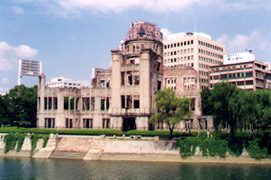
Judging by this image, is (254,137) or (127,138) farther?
(127,138)

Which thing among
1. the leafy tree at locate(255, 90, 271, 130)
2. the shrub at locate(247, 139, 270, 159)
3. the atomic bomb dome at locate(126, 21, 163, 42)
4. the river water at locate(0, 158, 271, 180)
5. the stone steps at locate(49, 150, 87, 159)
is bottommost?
the river water at locate(0, 158, 271, 180)

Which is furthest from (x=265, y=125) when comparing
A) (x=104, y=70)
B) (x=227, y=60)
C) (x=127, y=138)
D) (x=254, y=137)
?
(x=227, y=60)

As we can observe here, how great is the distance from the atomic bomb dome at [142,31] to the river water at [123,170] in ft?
131

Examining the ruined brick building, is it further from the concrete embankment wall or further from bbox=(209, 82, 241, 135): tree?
bbox=(209, 82, 241, 135): tree

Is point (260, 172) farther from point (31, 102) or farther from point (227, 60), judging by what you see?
point (227, 60)

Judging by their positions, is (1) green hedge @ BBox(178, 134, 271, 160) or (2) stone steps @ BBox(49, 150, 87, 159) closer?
(1) green hedge @ BBox(178, 134, 271, 160)

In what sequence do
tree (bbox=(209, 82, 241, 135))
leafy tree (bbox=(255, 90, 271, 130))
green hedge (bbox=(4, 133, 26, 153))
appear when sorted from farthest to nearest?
1. green hedge (bbox=(4, 133, 26, 153))
2. tree (bbox=(209, 82, 241, 135))
3. leafy tree (bbox=(255, 90, 271, 130))

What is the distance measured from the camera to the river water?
41750 millimetres

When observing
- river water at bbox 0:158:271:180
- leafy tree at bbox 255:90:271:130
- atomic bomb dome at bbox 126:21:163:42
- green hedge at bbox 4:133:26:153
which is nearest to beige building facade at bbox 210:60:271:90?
atomic bomb dome at bbox 126:21:163:42

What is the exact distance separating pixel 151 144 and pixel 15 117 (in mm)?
47251

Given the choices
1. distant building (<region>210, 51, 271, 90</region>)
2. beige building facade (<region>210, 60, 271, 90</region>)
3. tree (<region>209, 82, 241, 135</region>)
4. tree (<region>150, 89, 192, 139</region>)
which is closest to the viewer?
tree (<region>209, 82, 241, 135</region>)

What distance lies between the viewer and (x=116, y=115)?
7462 cm

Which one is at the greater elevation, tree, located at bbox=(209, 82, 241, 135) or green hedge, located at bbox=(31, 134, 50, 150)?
tree, located at bbox=(209, 82, 241, 135)

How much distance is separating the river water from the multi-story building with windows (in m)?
79.7
